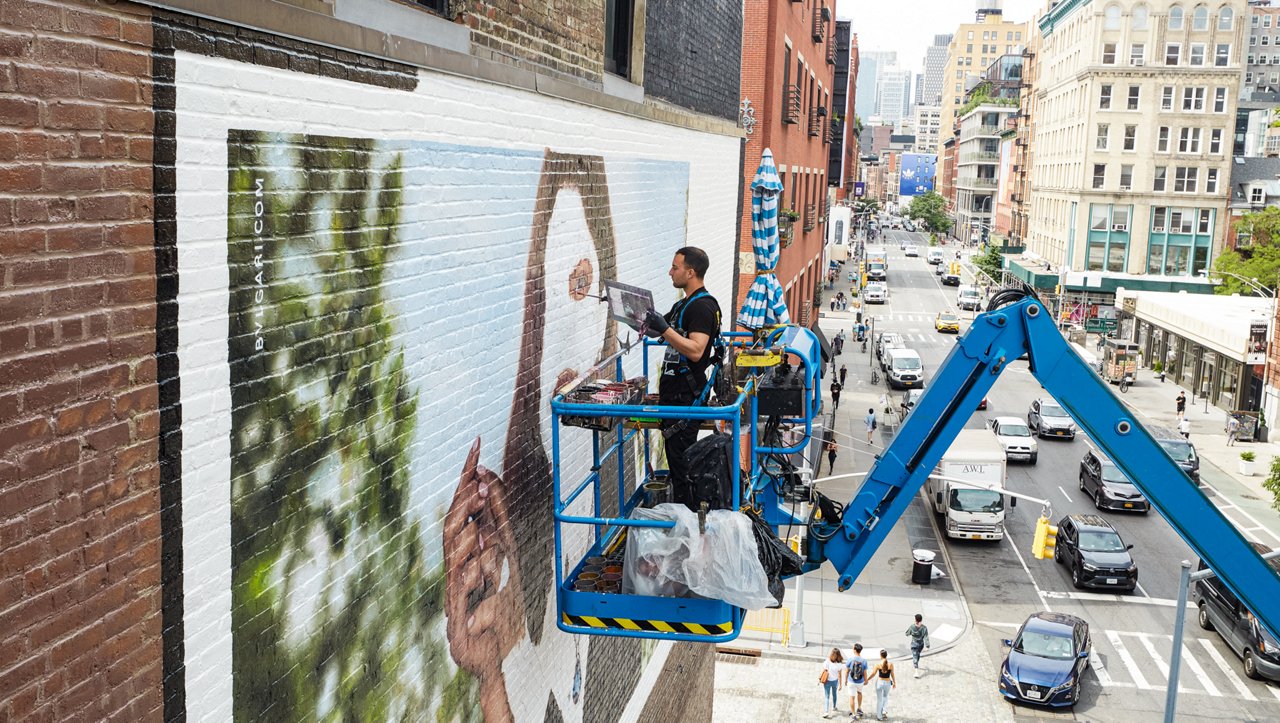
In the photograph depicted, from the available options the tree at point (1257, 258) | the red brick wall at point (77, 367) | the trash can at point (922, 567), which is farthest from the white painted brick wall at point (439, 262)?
the tree at point (1257, 258)

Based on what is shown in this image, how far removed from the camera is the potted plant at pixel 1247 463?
132ft

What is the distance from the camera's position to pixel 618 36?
10.9 metres

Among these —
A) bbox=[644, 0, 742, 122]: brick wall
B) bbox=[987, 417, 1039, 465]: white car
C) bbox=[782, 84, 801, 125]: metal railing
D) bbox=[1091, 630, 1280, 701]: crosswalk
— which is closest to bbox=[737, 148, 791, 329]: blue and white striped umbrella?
bbox=[644, 0, 742, 122]: brick wall

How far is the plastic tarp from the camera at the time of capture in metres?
7.16

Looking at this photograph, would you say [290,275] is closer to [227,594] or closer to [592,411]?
[227,594]

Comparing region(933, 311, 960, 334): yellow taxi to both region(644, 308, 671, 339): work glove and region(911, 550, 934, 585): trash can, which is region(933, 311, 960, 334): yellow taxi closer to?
region(911, 550, 934, 585): trash can

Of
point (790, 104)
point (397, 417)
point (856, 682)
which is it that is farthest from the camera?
point (790, 104)

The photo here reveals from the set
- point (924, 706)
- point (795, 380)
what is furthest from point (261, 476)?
point (924, 706)

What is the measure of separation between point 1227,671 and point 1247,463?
66.9 ft

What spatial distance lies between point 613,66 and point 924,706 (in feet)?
54.7

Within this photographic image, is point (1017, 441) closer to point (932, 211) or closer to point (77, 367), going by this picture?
point (77, 367)

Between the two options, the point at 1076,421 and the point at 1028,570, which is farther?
the point at 1028,570

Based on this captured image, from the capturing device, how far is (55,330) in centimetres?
346

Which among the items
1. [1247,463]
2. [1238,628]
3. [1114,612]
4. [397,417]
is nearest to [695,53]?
[397,417]
